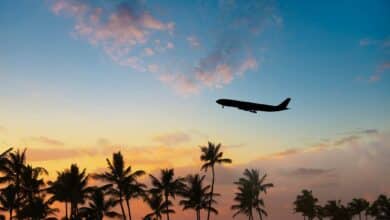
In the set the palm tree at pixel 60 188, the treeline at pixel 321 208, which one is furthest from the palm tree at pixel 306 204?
the palm tree at pixel 60 188

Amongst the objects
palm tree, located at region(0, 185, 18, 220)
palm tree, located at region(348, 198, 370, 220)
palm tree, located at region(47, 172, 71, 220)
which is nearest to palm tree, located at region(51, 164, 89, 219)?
palm tree, located at region(47, 172, 71, 220)

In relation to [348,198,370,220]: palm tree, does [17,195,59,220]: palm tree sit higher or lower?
higher

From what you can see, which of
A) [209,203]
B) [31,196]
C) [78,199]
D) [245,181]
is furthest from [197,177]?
[31,196]

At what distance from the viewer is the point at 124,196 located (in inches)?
2078

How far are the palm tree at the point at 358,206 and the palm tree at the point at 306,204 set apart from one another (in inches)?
847

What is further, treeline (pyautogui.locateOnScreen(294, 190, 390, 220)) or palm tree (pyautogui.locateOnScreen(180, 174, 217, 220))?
treeline (pyautogui.locateOnScreen(294, 190, 390, 220))

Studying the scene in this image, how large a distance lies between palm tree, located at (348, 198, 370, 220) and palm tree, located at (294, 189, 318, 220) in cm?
2152

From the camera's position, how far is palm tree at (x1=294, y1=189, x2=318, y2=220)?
336 feet

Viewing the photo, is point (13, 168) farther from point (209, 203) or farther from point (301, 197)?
point (301, 197)

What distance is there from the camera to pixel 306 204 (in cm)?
10244

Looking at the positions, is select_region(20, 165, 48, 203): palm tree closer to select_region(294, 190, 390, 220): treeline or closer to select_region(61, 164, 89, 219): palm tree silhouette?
select_region(61, 164, 89, 219): palm tree silhouette

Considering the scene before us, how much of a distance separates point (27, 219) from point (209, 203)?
29526 millimetres

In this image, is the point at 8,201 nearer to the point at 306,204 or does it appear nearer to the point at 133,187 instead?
the point at 133,187

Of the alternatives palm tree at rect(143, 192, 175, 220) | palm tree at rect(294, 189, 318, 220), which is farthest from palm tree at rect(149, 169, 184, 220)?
palm tree at rect(294, 189, 318, 220)
